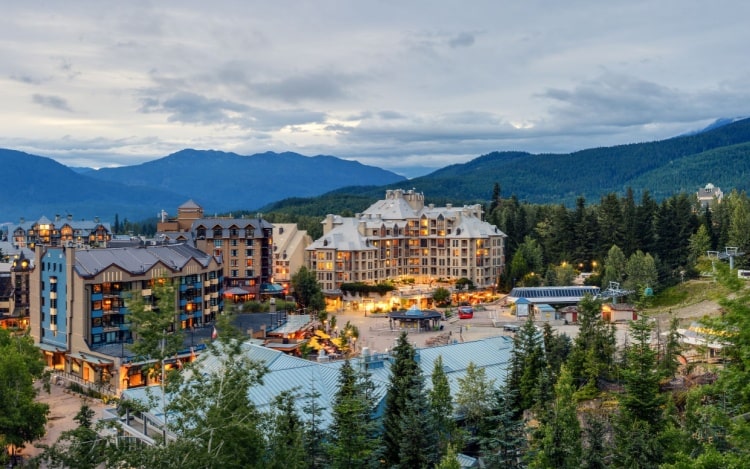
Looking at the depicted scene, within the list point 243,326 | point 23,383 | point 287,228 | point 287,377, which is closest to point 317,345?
point 243,326

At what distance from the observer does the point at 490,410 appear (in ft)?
117

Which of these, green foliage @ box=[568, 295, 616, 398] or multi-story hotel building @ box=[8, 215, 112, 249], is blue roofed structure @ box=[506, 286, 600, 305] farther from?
multi-story hotel building @ box=[8, 215, 112, 249]

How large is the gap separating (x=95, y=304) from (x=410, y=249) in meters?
50.1

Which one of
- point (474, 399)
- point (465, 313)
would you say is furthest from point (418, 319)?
point (474, 399)

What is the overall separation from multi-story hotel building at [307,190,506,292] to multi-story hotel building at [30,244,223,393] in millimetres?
26350

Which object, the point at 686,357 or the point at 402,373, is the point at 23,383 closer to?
the point at 402,373

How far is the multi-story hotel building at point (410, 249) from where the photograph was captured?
95.3 m

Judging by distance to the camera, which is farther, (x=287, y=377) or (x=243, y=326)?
(x=243, y=326)

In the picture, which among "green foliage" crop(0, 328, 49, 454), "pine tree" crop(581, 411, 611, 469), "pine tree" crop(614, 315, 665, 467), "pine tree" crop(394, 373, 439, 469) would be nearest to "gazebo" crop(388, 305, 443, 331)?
"pine tree" crop(614, 315, 665, 467)

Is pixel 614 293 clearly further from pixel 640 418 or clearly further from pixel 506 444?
pixel 506 444

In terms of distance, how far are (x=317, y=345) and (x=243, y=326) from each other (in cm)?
998

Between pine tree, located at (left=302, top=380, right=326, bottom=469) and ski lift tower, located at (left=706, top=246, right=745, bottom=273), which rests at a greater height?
ski lift tower, located at (left=706, top=246, right=745, bottom=273)

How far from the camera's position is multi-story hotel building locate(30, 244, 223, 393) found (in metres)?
60.6

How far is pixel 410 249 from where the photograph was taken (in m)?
103
